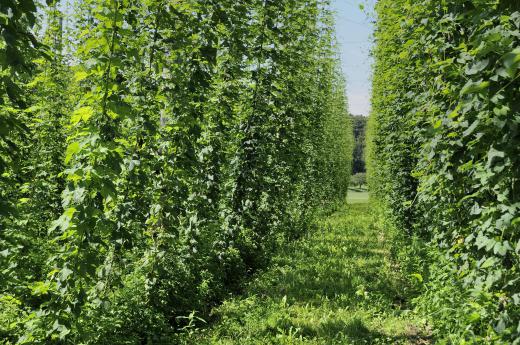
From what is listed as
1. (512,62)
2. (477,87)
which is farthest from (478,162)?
(512,62)

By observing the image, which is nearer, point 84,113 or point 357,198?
point 84,113

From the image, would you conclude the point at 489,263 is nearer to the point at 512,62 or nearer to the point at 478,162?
the point at 478,162

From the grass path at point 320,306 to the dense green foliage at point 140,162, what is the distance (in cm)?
56

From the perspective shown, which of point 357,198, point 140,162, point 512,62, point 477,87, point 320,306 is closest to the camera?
point 512,62

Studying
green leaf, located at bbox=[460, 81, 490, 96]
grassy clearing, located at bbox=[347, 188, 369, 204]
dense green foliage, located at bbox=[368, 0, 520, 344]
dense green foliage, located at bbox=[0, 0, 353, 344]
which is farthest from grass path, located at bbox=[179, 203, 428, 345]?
grassy clearing, located at bbox=[347, 188, 369, 204]

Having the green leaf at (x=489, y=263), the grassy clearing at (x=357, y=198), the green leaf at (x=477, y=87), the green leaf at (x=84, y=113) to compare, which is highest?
the green leaf at (x=477, y=87)

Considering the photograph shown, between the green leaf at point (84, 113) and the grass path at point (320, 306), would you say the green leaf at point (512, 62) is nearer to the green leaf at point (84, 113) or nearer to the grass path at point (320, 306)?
the green leaf at point (84, 113)

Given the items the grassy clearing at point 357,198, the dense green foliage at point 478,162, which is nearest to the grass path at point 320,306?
the dense green foliage at point 478,162

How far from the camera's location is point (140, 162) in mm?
4191

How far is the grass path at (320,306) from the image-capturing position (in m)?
4.80

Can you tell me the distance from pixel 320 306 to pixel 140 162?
11.3 ft

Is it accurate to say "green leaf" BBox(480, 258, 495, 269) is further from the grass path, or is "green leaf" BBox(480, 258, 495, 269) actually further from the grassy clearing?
the grassy clearing

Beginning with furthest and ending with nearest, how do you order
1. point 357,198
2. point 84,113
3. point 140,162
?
point 357,198 < point 140,162 < point 84,113

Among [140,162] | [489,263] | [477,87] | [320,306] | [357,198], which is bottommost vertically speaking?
[320,306]
